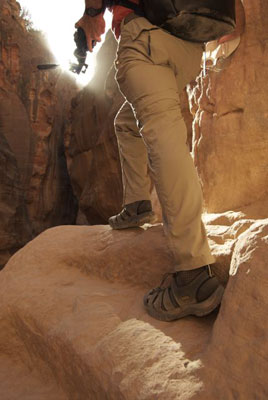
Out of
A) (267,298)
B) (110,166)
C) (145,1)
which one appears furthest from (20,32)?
(267,298)

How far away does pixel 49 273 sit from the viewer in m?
2.06

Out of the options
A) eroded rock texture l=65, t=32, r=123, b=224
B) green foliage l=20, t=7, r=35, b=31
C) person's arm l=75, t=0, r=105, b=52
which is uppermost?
green foliage l=20, t=7, r=35, b=31

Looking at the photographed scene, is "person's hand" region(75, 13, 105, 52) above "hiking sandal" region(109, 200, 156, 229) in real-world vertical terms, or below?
above

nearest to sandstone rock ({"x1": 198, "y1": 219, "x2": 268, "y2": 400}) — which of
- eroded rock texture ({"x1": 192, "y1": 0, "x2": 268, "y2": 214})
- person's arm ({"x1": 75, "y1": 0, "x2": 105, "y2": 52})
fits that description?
eroded rock texture ({"x1": 192, "y1": 0, "x2": 268, "y2": 214})

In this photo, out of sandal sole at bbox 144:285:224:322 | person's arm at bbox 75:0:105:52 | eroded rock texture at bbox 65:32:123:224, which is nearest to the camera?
sandal sole at bbox 144:285:224:322

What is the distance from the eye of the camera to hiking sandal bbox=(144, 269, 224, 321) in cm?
125

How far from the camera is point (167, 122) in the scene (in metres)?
1.35

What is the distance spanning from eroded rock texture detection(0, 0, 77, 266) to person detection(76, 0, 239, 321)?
1058 centimetres

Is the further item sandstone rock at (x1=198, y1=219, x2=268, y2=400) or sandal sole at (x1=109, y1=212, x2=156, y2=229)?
sandal sole at (x1=109, y1=212, x2=156, y2=229)

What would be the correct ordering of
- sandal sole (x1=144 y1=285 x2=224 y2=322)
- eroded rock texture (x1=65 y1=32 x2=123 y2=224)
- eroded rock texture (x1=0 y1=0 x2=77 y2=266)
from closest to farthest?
sandal sole (x1=144 y1=285 x2=224 y2=322) < eroded rock texture (x1=65 y1=32 x2=123 y2=224) < eroded rock texture (x1=0 y1=0 x2=77 y2=266)

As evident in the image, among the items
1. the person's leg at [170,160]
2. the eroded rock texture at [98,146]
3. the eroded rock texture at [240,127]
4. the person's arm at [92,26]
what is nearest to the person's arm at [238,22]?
the eroded rock texture at [240,127]

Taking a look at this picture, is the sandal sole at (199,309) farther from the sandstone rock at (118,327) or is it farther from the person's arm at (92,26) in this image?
the person's arm at (92,26)

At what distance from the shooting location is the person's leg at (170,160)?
4.15 ft

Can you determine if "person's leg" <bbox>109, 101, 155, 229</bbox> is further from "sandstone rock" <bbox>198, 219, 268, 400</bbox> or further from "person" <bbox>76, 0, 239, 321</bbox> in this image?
"sandstone rock" <bbox>198, 219, 268, 400</bbox>
